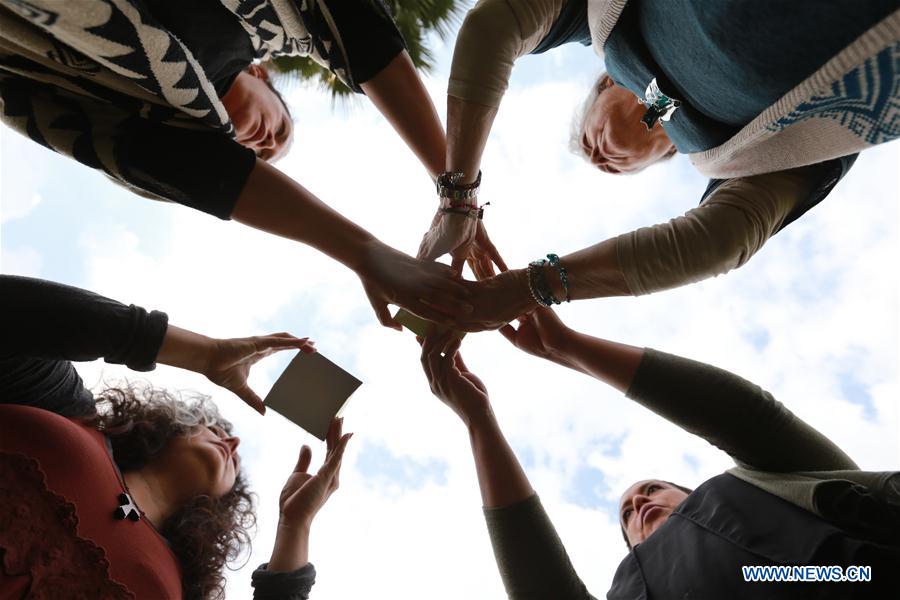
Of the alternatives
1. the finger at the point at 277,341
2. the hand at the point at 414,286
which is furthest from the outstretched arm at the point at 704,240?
the finger at the point at 277,341

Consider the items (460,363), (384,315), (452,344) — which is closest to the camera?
(384,315)

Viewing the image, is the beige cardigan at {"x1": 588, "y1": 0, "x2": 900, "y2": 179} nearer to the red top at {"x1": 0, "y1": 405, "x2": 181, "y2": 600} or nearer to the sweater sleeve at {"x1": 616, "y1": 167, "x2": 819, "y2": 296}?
the sweater sleeve at {"x1": 616, "y1": 167, "x2": 819, "y2": 296}

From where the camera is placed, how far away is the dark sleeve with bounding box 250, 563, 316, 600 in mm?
1586

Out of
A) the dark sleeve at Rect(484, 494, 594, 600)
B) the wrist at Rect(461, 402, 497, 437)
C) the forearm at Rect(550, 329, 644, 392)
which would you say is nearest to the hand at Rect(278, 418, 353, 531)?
the wrist at Rect(461, 402, 497, 437)

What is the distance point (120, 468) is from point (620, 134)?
85.8 inches

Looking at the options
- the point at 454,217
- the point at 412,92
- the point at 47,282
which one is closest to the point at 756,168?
the point at 454,217

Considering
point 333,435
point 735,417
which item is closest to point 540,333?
point 735,417

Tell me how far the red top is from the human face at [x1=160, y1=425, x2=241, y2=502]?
0.25 m

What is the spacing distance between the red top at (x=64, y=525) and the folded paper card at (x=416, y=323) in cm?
98

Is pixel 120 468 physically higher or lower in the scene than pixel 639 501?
lower

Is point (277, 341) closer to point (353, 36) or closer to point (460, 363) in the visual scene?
point (460, 363)

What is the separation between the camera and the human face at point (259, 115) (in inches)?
78.8

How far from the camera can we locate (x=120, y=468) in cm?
167

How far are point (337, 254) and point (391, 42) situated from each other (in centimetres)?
61
